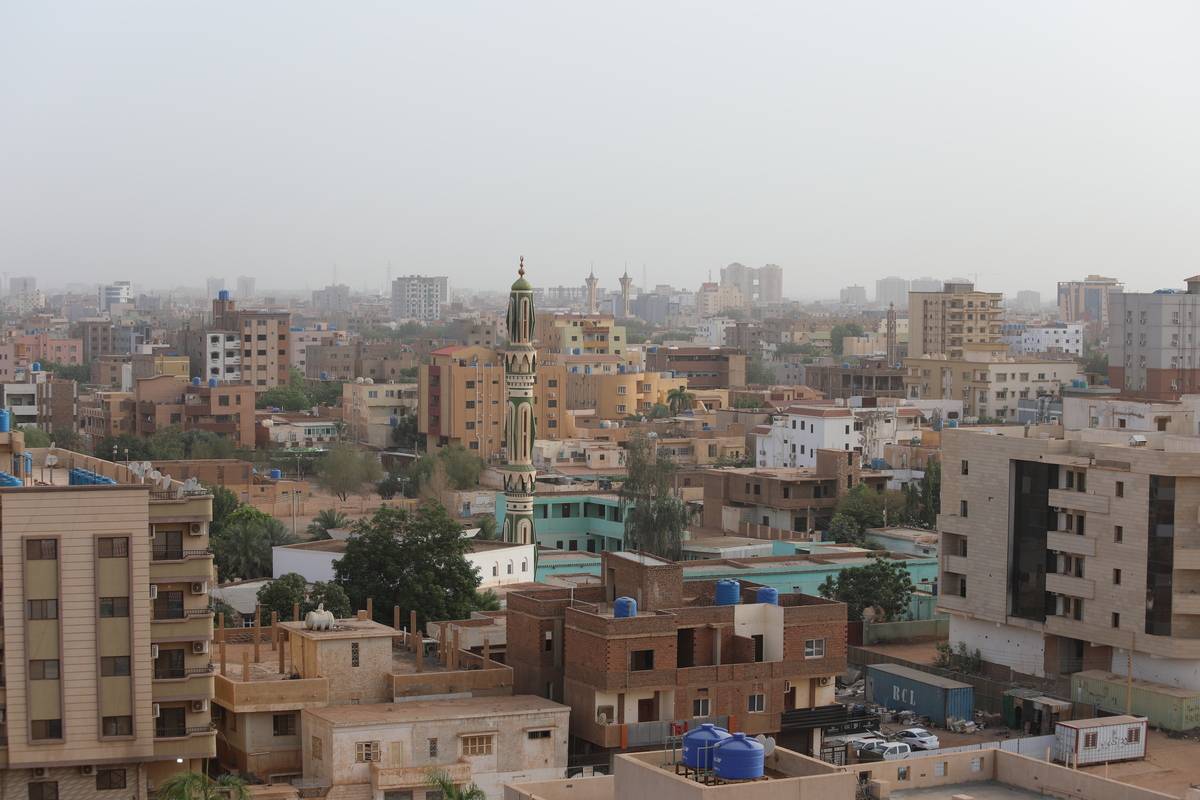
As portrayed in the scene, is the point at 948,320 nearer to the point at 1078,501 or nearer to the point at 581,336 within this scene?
the point at 581,336

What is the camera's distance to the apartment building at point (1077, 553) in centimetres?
2808

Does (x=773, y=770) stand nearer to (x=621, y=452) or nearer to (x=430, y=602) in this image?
(x=430, y=602)

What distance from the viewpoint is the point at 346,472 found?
57.8m

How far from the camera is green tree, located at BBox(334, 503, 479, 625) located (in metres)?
29.9

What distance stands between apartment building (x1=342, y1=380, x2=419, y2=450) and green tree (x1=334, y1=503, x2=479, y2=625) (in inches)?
1585

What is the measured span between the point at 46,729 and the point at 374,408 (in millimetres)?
53449

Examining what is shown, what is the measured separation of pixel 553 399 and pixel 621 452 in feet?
24.5

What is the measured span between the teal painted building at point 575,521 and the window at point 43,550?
28353 mm

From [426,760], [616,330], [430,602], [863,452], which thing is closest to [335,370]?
[616,330]

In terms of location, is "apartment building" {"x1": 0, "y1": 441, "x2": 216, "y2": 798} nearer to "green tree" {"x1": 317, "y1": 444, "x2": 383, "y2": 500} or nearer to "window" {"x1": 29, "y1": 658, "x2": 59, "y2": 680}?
"window" {"x1": 29, "y1": 658, "x2": 59, "y2": 680}

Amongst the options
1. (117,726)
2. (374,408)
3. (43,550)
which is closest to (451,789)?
(117,726)

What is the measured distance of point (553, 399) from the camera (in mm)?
68438

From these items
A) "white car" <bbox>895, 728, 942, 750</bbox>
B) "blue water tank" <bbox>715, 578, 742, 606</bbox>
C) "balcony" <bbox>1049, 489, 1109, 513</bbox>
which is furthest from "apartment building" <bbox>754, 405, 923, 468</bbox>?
"blue water tank" <bbox>715, 578, 742, 606</bbox>

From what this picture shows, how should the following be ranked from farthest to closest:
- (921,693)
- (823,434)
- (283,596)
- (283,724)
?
(823,434), (283,596), (921,693), (283,724)
